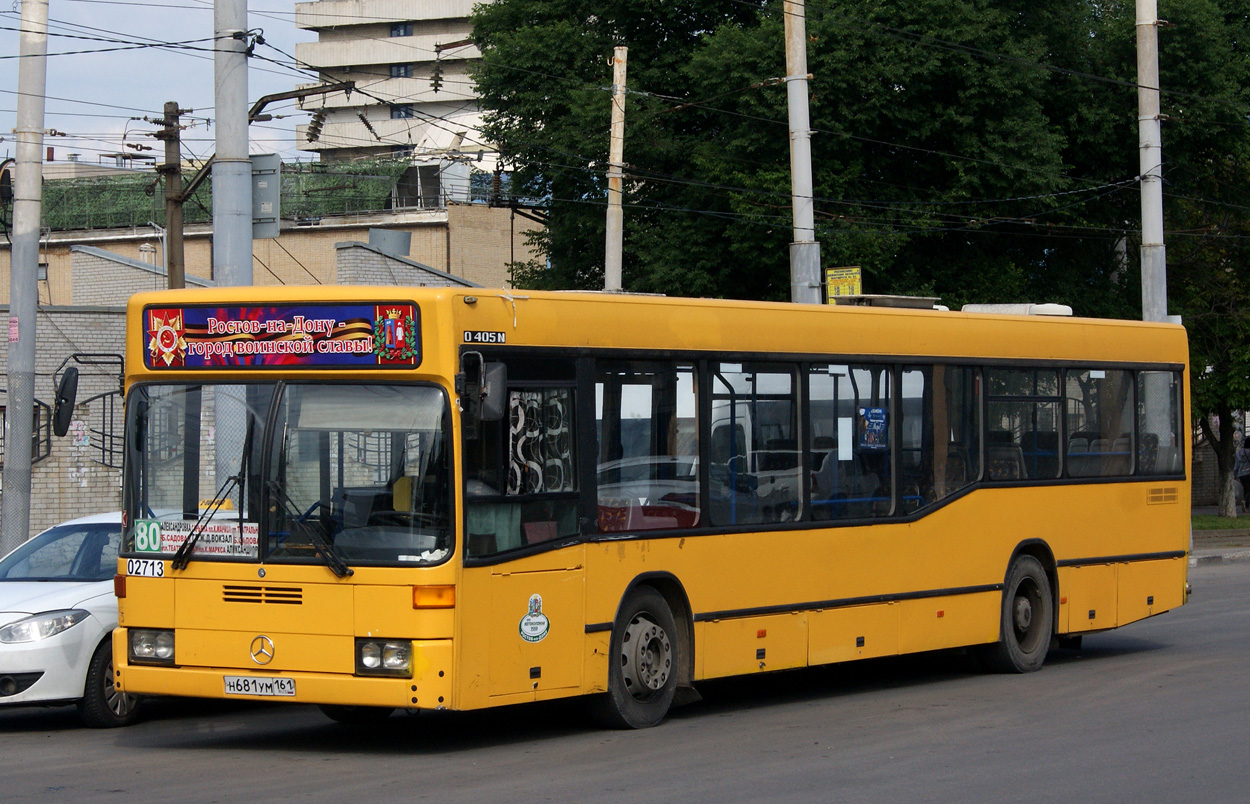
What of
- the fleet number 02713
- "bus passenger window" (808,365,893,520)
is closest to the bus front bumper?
the fleet number 02713

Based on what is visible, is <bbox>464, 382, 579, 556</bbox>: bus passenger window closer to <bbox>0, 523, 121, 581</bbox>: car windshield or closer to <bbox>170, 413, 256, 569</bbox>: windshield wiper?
<bbox>170, 413, 256, 569</bbox>: windshield wiper

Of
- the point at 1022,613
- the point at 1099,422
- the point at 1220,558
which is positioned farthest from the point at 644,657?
the point at 1220,558

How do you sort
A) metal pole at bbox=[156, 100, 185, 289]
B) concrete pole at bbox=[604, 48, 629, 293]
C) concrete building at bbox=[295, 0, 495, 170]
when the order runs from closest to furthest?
concrete pole at bbox=[604, 48, 629, 293] → metal pole at bbox=[156, 100, 185, 289] → concrete building at bbox=[295, 0, 495, 170]

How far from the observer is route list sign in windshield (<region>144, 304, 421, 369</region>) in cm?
918

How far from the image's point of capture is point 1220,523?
35.1 metres

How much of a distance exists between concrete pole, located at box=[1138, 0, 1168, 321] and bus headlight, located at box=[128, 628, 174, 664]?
18.4 metres

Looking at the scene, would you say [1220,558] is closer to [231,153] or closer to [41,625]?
[231,153]

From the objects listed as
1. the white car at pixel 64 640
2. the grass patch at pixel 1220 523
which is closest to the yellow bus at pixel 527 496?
the white car at pixel 64 640

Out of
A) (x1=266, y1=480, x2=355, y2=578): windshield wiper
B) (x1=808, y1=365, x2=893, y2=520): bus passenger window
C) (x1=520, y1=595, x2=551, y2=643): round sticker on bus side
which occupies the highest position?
(x1=808, y1=365, x2=893, y2=520): bus passenger window

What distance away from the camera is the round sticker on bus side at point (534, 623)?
31.0 feet

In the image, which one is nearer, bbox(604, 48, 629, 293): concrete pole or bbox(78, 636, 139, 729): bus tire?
bbox(78, 636, 139, 729): bus tire

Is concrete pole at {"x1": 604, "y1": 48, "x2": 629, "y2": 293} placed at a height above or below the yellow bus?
above

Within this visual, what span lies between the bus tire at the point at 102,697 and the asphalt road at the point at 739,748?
13cm

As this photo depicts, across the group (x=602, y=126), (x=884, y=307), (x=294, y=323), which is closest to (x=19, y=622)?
(x=294, y=323)
